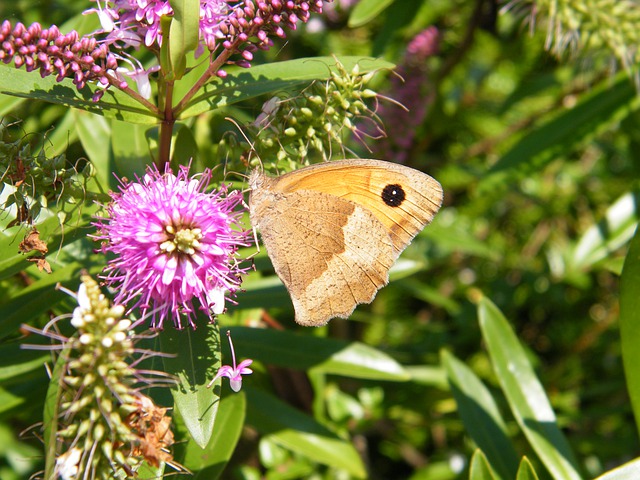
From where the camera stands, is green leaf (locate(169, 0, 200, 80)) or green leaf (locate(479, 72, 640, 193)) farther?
green leaf (locate(479, 72, 640, 193))

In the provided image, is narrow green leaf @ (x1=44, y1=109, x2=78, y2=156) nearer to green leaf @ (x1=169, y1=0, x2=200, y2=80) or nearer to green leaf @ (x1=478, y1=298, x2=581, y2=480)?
green leaf @ (x1=169, y1=0, x2=200, y2=80)

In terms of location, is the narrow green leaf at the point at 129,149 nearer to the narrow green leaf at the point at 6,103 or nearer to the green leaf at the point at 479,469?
the narrow green leaf at the point at 6,103

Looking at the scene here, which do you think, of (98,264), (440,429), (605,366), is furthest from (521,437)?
(98,264)

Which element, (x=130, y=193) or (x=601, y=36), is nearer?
(x=130, y=193)

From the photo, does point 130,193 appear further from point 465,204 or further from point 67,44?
point 465,204

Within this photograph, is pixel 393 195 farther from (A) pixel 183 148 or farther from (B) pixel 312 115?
(A) pixel 183 148

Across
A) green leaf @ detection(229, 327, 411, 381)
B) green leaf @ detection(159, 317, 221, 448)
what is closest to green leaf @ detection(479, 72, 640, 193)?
green leaf @ detection(229, 327, 411, 381)
